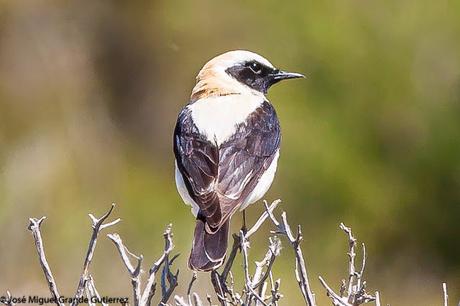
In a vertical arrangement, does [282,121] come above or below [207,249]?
above

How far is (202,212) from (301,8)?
5.45 meters

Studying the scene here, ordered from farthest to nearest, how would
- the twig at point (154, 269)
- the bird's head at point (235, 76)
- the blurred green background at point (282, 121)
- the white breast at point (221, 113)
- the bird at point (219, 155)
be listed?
1. the blurred green background at point (282, 121)
2. the bird's head at point (235, 76)
3. the white breast at point (221, 113)
4. the bird at point (219, 155)
5. the twig at point (154, 269)

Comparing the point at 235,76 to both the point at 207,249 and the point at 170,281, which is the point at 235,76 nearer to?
the point at 207,249

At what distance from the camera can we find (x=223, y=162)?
5.07 metres

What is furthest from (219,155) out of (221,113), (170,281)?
(170,281)

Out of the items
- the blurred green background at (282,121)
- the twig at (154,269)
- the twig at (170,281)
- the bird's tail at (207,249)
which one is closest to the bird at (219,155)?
the bird's tail at (207,249)

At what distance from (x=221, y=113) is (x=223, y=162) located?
37 cm

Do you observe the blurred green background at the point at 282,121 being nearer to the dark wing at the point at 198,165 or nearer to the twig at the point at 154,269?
the dark wing at the point at 198,165

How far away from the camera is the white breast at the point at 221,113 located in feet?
17.1

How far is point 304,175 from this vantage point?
→ 369 inches

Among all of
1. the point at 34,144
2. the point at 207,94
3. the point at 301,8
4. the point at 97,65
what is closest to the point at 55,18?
the point at 97,65

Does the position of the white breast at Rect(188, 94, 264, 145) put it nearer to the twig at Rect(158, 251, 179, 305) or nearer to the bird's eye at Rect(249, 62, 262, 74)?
the bird's eye at Rect(249, 62, 262, 74)

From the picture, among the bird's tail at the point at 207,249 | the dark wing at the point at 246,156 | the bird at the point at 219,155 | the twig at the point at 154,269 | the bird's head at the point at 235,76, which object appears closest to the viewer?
the twig at the point at 154,269

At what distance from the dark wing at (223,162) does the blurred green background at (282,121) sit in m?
3.42
